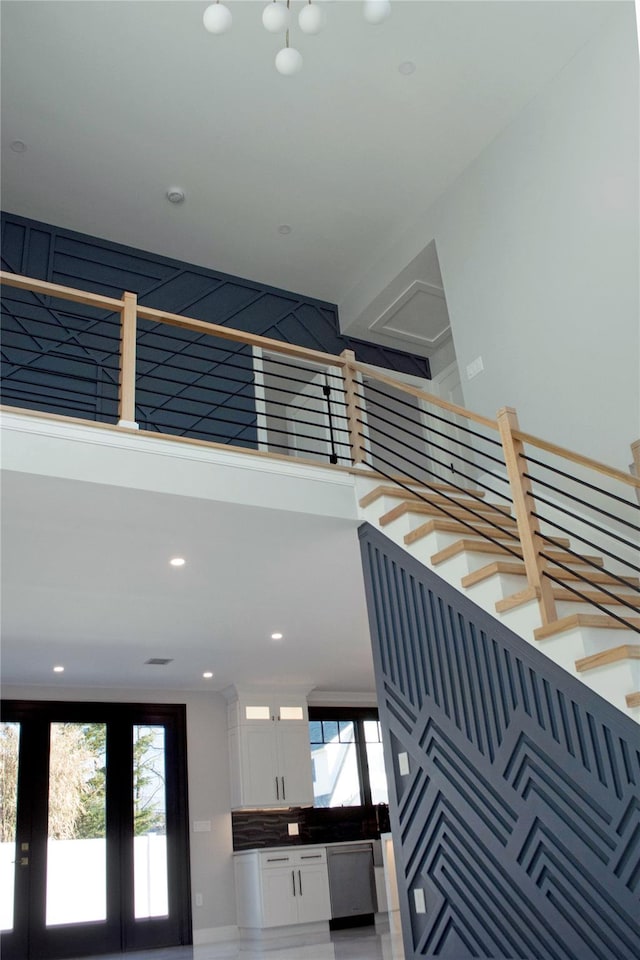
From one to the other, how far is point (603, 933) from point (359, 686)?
6968 mm

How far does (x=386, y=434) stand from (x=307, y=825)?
5.83m

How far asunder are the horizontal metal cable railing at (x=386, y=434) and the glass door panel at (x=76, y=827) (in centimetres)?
370

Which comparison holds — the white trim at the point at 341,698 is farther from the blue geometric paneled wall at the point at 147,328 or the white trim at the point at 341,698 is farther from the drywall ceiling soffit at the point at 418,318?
the drywall ceiling soffit at the point at 418,318

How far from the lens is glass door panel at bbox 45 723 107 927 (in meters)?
8.30

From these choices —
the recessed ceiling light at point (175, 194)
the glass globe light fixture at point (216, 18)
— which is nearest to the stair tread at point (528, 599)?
the glass globe light fixture at point (216, 18)

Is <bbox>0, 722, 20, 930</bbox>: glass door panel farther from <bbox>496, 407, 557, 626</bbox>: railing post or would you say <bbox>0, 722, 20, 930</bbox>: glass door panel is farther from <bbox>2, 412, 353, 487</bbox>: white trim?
<bbox>496, 407, 557, 626</bbox>: railing post

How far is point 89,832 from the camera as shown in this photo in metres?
8.58

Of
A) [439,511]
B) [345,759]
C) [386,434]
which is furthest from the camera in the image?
[345,759]

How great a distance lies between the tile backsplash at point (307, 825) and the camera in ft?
30.5

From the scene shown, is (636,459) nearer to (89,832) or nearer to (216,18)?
(216,18)

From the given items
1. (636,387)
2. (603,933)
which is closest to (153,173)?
(636,387)

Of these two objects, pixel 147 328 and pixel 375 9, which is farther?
pixel 147 328

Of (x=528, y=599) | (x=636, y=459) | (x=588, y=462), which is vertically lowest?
(x=528, y=599)

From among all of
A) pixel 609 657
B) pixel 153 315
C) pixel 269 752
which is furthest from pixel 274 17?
pixel 269 752
